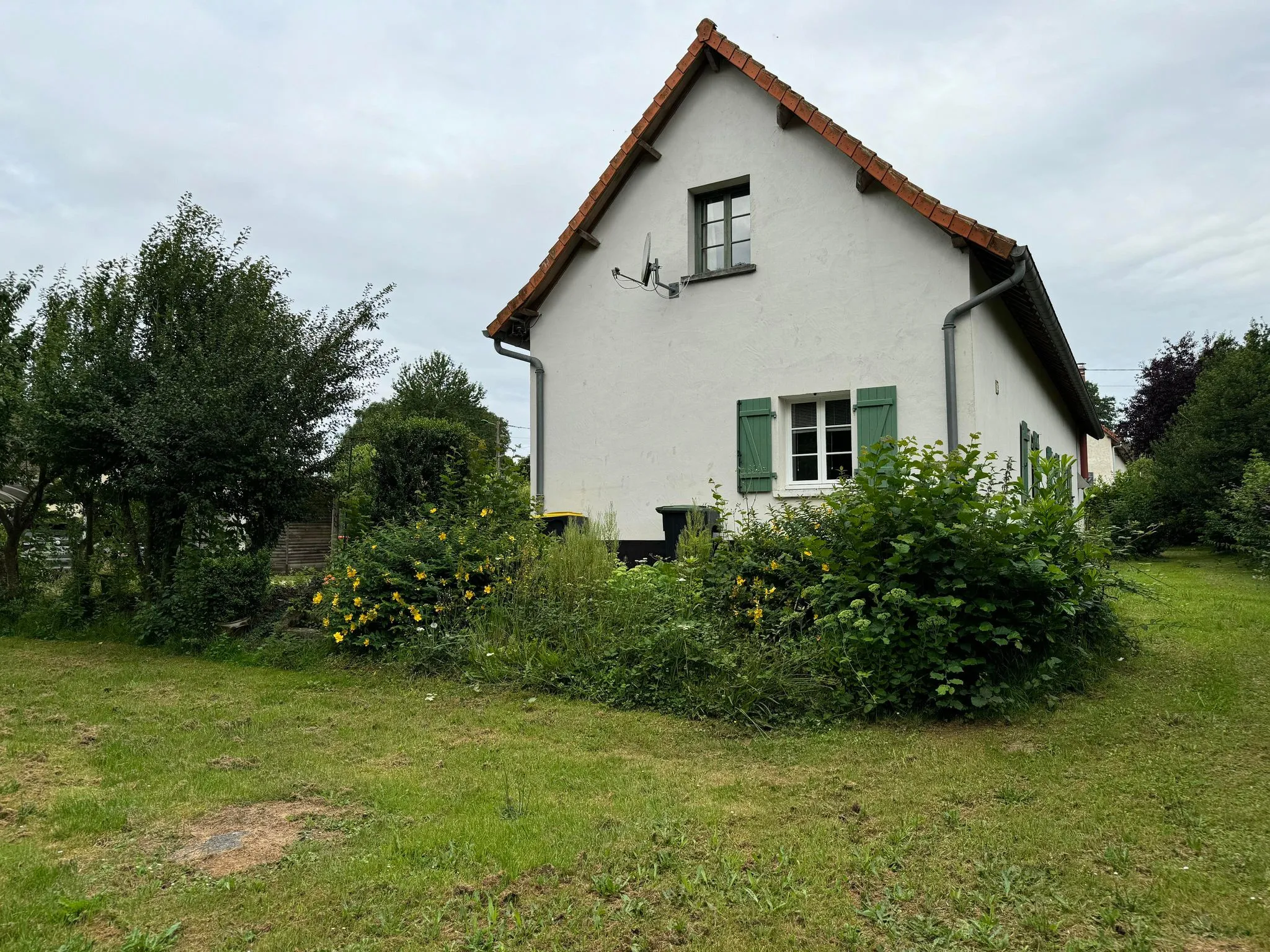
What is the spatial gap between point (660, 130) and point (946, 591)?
7827mm

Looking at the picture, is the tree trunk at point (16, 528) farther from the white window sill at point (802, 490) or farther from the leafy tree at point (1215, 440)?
the leafy tree at point (1215, 440)

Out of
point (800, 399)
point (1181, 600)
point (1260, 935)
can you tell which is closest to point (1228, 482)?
point (1181, 600)

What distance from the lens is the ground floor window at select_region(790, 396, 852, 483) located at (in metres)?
9.06

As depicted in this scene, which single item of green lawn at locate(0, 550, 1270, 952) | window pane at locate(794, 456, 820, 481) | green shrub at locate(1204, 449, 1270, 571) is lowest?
green lawn at locate(0, 550, 1270, 952)

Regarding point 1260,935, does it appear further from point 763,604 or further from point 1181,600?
point 1181,600

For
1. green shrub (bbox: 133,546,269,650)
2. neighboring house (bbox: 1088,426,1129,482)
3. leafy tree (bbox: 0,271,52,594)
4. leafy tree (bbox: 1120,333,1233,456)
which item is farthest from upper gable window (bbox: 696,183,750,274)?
neighboring house (bbox: 1088,426,1129,482)

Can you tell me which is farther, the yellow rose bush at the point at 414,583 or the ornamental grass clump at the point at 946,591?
the yellow rose bush at the point at 414,583

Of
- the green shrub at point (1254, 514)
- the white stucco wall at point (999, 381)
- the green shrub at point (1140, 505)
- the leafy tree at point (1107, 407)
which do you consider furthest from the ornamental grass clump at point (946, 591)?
the leafy tree at point (1107, 407)

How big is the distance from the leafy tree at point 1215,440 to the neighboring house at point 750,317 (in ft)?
30.8

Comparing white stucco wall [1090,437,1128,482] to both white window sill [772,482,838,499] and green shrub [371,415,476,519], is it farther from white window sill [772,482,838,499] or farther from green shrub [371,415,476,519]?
green shrub [371,415,476,519]

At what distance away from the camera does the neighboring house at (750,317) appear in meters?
8.55

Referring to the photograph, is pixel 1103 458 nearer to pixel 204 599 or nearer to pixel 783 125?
pixel 783 125

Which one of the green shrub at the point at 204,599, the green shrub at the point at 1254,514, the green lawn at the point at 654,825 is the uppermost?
the green shrub at the point at 1254,514

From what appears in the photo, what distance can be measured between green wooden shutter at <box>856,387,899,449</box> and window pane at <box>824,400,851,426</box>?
29 cm
